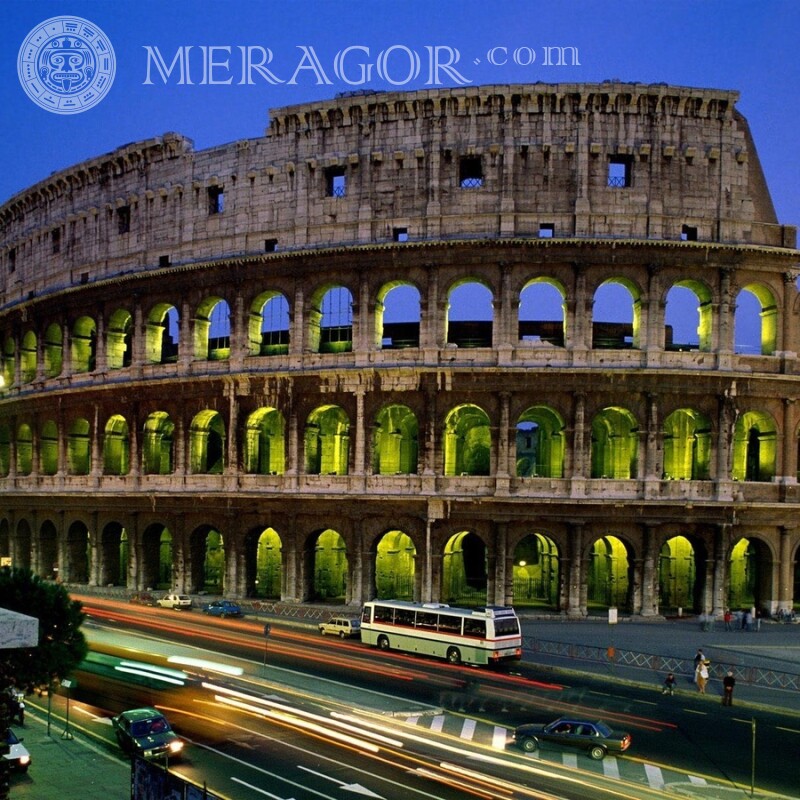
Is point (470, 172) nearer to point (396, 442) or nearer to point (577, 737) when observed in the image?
point (396, 442)

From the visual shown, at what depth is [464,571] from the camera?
150ft

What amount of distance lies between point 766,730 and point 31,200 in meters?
48.3

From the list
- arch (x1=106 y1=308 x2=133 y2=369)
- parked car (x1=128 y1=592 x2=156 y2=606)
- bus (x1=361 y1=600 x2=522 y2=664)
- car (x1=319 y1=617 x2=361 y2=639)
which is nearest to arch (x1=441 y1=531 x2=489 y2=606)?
car (x1=319 y1=617 x2=361 y2=639)

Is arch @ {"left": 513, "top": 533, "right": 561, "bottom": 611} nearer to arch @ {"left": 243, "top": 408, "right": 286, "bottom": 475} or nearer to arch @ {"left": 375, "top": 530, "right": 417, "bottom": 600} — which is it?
arch @ {"left": 375, "top": 530, "right": 417, "bottom": 600}

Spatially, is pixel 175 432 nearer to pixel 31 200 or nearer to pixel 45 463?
pixel 45 463

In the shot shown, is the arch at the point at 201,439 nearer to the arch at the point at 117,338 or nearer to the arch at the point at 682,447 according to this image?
the arch at the point at 117,338

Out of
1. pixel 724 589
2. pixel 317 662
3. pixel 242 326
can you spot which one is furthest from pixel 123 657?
pixel 724 589

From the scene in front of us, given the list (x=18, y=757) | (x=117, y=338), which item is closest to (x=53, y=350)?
(x=117, y=338)

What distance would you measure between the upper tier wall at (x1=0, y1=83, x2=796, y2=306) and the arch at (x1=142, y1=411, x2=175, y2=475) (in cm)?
917

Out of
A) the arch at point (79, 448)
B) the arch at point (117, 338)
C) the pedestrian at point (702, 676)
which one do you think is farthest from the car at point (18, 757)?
the arch at point (79, 448)

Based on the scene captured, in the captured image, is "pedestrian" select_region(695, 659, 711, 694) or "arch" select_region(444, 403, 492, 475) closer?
"pedestrian" select_region(695, 659, 711, 694)

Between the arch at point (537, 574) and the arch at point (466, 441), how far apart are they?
4856 millimetres

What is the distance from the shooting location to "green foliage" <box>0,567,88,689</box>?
16.6m

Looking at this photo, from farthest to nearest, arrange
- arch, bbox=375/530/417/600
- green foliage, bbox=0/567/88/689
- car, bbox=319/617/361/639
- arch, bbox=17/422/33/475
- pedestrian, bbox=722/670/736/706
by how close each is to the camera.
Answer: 1. arch, bbox=17/422/33/475
2. arch, bbox=375/530/417/600
3. car, bbox=319/617/361/639
4. pedestrian, bbox=722/670/736/706
5. green foliage, bbox=0/567/88/689
